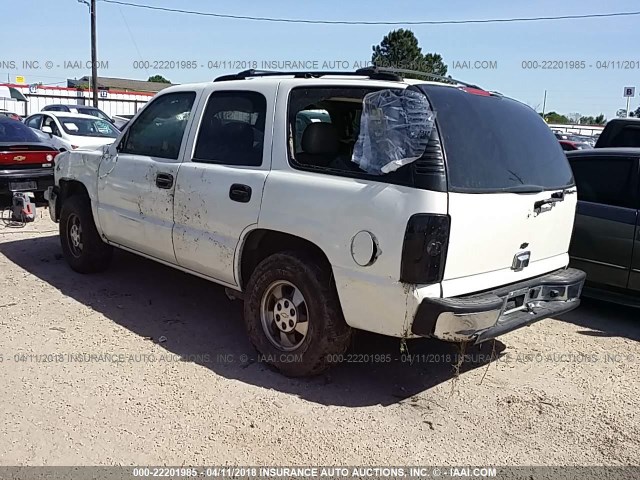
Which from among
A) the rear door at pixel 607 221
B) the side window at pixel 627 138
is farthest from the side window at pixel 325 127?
the side window at pixel 627 138

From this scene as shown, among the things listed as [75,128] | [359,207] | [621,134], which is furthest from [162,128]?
[75,128]

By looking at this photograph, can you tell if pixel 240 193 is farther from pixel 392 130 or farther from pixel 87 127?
pixel 87 127

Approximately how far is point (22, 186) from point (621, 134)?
342 inches

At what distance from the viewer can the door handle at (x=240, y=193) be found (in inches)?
163

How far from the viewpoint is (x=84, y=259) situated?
6.06 meters

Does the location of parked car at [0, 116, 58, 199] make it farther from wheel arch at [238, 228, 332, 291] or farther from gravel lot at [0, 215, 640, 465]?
wheel arch at [238, 228, 332, 291]

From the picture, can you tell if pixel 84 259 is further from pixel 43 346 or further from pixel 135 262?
pixel 43 346

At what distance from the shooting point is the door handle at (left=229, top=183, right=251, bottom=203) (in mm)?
4133

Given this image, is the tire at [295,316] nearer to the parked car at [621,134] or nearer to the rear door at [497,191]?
the rear door at [497,191]

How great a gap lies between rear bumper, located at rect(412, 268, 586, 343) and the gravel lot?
564mm

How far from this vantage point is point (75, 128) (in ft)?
46.3

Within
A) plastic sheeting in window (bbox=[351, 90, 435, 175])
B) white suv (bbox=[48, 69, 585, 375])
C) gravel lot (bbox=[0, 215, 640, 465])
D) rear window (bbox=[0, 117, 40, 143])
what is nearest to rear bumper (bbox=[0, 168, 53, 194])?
rear window (bbox=[0, 117, 40, 143])

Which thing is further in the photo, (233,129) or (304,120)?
(233,129)

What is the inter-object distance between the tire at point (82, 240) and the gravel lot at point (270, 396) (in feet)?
1.88
